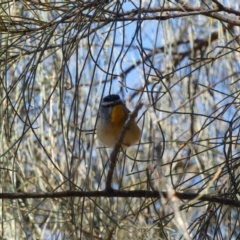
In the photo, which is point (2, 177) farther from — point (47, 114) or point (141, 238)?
point (141, 238)

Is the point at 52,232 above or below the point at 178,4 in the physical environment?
below

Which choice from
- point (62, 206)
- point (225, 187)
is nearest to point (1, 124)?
point (62, 206)

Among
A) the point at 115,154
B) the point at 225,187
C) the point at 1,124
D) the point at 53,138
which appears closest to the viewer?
the point at 115,154

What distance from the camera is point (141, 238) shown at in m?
1.50

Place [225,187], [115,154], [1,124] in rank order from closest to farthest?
[115,154], [225,187], [1,124]

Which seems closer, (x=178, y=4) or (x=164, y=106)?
(x=178, y=4)

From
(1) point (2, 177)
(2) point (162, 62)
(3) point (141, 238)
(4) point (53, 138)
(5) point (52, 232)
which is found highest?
(2) point (162, 62)

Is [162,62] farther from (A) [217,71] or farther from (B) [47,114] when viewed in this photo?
(B) [47,114]

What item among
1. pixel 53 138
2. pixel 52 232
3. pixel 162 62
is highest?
pixel 162 62

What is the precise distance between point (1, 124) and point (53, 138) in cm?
26

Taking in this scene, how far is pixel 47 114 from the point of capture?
1973 mm

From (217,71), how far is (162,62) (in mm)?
184

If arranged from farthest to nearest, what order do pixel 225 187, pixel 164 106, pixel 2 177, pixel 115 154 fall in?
pixel 164 106
pixel 2 177
pixel 225 187
pixel 115 154

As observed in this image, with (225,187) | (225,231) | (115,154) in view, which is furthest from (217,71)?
(115,154)
